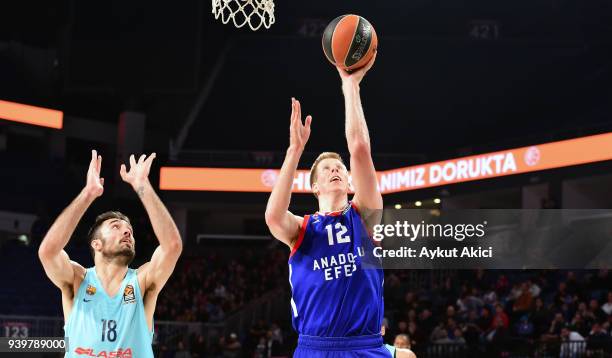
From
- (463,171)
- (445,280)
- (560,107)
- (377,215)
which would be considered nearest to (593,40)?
(560,107)

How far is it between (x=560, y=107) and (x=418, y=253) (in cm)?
1478

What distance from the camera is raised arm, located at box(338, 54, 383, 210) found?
15.0 feet

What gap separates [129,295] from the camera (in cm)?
544

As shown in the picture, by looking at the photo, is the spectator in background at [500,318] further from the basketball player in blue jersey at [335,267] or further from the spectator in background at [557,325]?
the basketball player in blue jersey at [335,267]

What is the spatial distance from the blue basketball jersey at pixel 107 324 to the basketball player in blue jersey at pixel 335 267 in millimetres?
1010

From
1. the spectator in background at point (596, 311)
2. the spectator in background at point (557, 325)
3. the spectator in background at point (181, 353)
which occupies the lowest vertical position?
the spectator in background at point (181, 353)

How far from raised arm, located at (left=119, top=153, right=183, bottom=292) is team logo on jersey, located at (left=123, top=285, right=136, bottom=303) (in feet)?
0.39

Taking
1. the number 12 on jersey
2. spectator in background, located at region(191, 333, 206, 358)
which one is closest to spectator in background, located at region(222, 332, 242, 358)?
spectator in background, located at region(191, 333, 206, 358)

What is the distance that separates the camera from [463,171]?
887 inches

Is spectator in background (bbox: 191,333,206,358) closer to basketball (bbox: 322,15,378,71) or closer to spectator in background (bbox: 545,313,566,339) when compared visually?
spectator in background (bbox: 545,313,566,339)

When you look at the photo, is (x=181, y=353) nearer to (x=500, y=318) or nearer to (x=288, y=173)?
(x=500, y=318)

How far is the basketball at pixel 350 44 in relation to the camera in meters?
5.02

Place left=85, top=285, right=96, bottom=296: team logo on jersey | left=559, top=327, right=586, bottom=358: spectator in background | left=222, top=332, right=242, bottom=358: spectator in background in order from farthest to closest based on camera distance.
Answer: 1. left=222, top=332, right=242, bottom=358: spectator in background
2. left=559, top=327, right=586, bottom=358: spectator in background
3. left=85, top=285, right=96, bottom=296: team logo on jersey

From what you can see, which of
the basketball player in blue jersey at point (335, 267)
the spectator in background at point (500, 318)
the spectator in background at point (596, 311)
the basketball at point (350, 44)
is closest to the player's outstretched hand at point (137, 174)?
the basketball player in blue jersey at point (335, 267)
